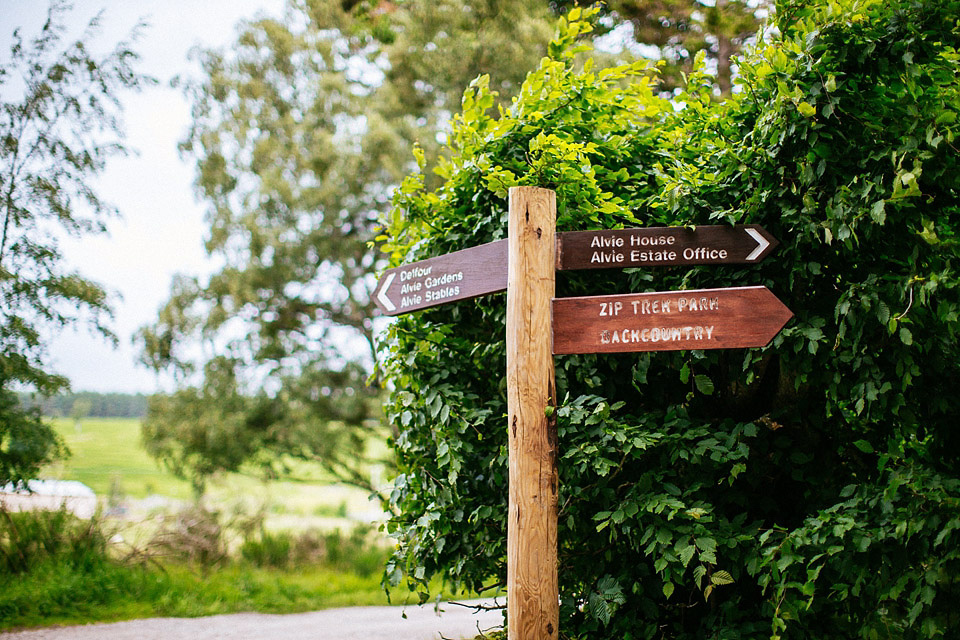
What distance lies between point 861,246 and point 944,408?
2.52ft

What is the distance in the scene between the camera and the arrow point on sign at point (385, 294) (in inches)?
152

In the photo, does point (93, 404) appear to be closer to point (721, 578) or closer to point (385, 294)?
point (385, 294)

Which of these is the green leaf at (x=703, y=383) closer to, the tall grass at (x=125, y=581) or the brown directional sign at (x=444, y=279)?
the brown directional sign at (x=444, y=279)

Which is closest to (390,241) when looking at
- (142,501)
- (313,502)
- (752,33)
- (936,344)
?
(936,344)

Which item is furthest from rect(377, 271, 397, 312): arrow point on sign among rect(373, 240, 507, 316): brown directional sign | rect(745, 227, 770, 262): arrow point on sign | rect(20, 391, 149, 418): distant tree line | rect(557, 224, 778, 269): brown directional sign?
rect(20, 391, 149, 418): distant tree line

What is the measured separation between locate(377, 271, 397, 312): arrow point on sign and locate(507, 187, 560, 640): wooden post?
3.04 feet

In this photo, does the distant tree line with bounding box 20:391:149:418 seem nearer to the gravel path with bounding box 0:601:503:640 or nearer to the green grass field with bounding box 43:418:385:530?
the green grass field with bounding box 43:418:385:530

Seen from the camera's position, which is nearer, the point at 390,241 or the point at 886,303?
the point at 886,303

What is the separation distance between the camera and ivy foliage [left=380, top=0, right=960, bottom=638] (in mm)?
2812

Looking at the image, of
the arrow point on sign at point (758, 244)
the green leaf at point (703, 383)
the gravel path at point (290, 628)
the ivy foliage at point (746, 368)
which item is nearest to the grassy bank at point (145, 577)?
the gravel path at point (290, 628)

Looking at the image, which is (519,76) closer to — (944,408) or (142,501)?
(142,501)

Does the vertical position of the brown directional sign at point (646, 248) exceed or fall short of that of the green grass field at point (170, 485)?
it exceeds it

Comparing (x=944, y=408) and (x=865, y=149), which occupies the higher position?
(x=865, y=149)

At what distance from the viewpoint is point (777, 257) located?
3.34 meters
